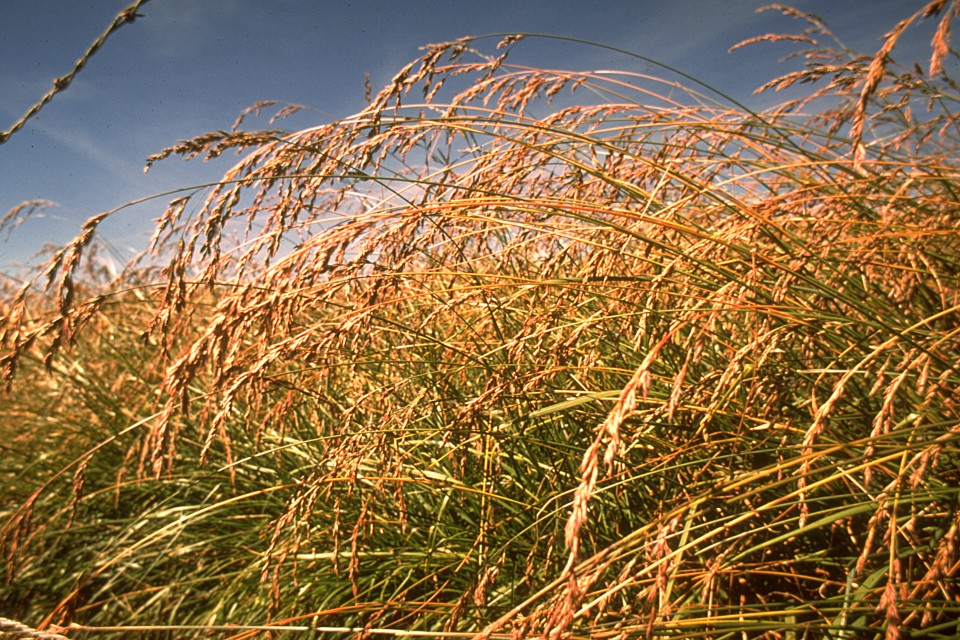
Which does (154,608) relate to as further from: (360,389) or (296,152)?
(296,152)

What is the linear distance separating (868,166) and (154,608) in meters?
2.58

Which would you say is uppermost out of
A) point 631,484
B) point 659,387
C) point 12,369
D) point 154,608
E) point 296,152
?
point 296,152

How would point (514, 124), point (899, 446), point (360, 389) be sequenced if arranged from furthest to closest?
point (360, 389) → point (514, 124) → point (899, 446)

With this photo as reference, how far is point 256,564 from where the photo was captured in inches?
71.3

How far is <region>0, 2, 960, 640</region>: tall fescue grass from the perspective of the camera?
3.50 feet

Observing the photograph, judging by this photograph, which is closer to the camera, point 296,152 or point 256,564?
point 296,152

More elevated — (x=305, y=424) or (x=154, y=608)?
(x=305, y=424)

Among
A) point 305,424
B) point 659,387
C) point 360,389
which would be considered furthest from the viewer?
point 305,424

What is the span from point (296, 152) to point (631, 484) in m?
1.12

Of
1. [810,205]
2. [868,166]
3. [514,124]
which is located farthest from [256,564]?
[868,166]

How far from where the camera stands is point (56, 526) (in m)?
2.45

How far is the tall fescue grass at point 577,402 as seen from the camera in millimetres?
1067

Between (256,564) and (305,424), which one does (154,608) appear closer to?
(256,564)

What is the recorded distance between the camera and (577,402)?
119 cm
